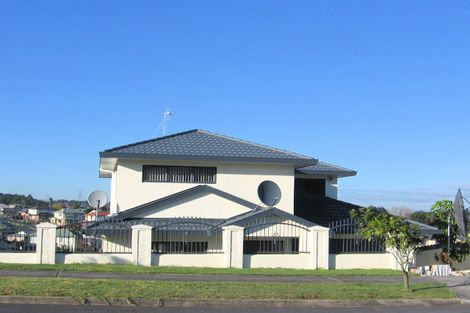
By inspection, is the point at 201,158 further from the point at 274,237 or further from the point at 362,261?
the point at 362,261

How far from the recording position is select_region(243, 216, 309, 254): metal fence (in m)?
21.2

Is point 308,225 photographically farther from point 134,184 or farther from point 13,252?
point 13,252

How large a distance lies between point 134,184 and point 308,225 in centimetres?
699

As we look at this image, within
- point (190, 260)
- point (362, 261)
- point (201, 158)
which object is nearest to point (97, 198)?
point (201, 158)

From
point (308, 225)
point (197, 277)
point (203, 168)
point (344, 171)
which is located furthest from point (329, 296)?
point (344, 171)

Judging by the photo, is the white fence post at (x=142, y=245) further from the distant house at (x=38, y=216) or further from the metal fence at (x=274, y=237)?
the distant house at (x=38, y=216)

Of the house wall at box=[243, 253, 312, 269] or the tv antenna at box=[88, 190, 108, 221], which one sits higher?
the tv antenna at box=[88, 190, 108, 221]

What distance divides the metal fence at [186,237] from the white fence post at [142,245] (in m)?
0.82

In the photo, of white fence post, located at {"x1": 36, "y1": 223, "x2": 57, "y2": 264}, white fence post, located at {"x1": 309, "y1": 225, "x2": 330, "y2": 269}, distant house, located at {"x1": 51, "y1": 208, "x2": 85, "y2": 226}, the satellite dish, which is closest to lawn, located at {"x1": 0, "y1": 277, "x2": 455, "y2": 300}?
white fence post, located at {"x1": 36, "y1": 223, "x2": 57, "y2": 264}

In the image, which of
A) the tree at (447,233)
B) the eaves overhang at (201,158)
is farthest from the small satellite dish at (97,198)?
the tree at (447,233)

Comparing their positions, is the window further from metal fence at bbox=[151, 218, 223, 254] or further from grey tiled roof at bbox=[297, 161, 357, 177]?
grey tiled roof at bbox=[297, 161, 357, 177]

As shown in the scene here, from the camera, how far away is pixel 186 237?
2167 cm

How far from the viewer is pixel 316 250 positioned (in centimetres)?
2077

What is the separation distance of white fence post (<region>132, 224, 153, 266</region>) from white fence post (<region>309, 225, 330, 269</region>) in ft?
17.8
